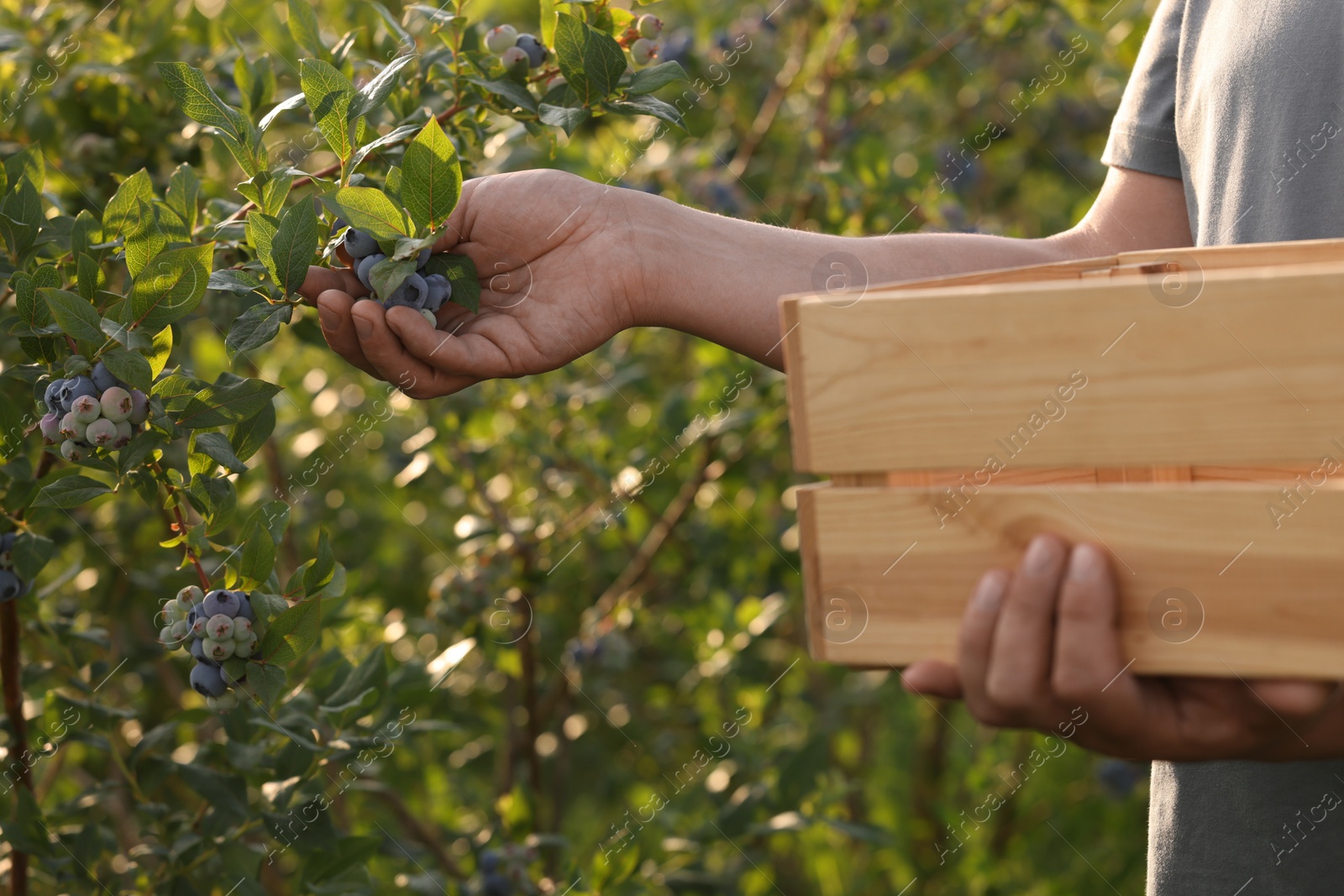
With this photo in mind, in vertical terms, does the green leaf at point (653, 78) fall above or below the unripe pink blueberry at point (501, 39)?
below

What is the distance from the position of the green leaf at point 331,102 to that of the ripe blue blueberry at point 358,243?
2.4 inches

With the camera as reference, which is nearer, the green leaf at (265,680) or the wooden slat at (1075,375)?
the wooden slat at (1075,375)

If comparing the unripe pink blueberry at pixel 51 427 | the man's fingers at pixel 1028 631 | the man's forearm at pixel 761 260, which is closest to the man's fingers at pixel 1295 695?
the man's fingers at pixel 1028 631

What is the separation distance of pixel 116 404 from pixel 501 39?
49 cm

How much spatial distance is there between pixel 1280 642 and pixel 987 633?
0.18m

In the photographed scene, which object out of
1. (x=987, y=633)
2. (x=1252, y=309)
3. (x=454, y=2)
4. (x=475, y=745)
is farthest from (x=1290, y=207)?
(x=475, y=745)

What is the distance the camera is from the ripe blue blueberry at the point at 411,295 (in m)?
0.90

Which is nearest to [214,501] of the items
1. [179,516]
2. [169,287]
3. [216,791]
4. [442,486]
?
[179,516]

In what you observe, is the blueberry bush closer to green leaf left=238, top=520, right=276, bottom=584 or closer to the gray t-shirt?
green leaf left=238, top=520, right=276, bottom=584

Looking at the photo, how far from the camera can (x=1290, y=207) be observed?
37.3 inches

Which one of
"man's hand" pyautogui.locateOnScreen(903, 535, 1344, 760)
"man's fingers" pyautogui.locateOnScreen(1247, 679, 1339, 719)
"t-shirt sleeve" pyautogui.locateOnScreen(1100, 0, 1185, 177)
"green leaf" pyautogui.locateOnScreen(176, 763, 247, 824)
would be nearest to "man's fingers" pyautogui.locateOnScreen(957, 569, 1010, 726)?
"man's hand" pyautogui.locateOnScreen(903, 535, 1344, 760)

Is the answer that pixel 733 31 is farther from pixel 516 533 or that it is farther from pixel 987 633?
pixel 987 633

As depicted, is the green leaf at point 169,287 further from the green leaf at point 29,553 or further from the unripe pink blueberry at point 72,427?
the green leaf at point 29,553

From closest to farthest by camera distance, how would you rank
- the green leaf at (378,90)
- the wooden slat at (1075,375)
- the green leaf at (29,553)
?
the wooden slat at (1075,375) → the green leaf at (378,90) → the green leaf at (29,553)
